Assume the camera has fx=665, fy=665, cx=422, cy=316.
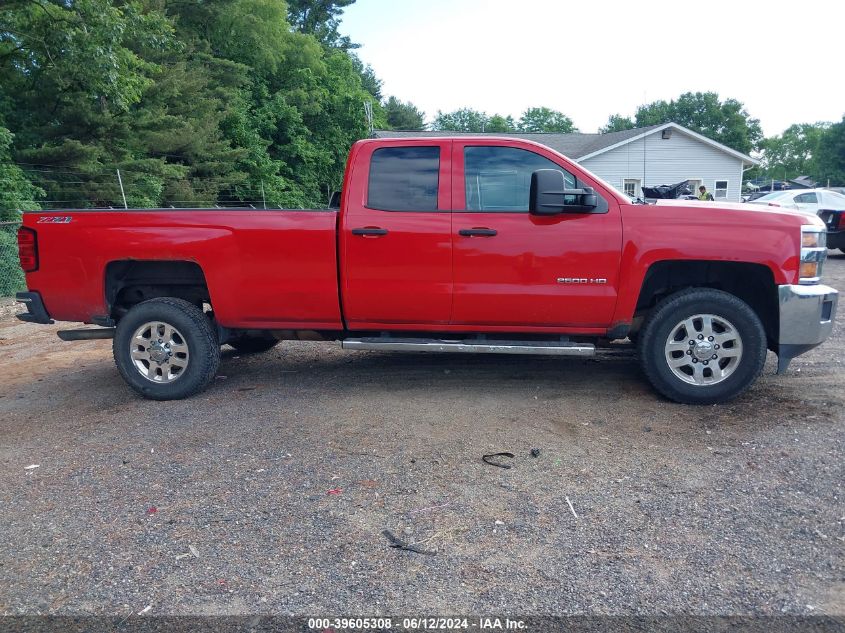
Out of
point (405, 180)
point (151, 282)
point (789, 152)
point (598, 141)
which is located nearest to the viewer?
point (405, 180)

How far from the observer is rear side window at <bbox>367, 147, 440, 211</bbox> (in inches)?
207

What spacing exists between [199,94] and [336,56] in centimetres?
2122

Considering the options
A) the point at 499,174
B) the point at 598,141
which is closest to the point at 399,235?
the point at 499,174

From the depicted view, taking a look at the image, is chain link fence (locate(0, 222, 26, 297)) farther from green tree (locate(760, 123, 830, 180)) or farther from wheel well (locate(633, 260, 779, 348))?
green tree (locate(760, 123, 830, 180))

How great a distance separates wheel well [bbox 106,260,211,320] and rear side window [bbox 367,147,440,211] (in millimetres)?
1675

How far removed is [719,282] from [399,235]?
2610 mm

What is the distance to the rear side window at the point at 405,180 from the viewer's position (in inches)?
207

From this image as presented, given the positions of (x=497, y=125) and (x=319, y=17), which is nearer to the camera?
(x=319, y=17)

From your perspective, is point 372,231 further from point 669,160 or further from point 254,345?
point 669,160

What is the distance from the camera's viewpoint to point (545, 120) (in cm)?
9462

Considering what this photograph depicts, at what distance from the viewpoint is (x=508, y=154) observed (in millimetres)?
5230

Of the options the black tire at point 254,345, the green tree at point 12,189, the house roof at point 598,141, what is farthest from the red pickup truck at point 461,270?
the house roof at point 598,141

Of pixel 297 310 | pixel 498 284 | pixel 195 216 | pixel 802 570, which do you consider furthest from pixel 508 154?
pixel 802 570

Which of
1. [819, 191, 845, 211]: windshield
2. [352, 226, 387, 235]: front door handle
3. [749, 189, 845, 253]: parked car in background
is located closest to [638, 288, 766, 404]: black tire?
[352, 226, 387, 235]: front door handle
